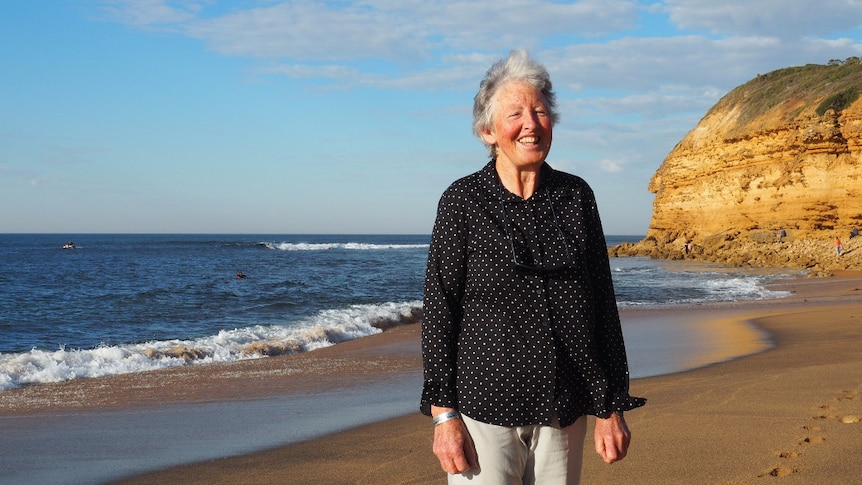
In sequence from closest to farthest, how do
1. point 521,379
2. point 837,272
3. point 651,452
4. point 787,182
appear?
1. point 521,379
2. point 651,452
3. point 837,272
4. point 787,182

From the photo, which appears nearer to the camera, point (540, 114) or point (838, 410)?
point (540, 114)

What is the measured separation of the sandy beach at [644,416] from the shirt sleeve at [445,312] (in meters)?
2.51

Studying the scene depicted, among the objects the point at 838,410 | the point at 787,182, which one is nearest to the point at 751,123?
the point at 787,182

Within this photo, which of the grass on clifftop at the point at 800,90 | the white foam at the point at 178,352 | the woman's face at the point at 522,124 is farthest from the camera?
the grass on clifftop at the point at 800,90

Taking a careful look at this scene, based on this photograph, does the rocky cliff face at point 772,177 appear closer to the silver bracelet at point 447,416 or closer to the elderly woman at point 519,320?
the elderly woman at point 519,320

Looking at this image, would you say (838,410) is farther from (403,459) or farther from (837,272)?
(837,272)

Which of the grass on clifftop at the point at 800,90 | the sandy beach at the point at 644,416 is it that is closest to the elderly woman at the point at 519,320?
the sandy beach at the point at 644,416

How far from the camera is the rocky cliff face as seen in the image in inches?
1283

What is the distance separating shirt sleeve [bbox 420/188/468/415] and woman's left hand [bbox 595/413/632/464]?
49 centimetres

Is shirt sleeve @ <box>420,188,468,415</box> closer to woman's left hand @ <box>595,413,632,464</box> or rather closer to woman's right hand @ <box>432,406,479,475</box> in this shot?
woman's right hand @ <box>432,406,479,475</box>

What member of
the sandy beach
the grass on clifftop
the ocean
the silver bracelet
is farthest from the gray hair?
the grass on clifftop

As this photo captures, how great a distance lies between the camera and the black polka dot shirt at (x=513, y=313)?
7.59ft

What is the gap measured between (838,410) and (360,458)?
373 centimetres

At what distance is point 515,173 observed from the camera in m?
2.48
